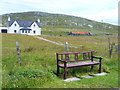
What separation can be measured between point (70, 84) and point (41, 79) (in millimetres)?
1161

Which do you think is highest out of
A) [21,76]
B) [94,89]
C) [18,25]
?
[18,25]

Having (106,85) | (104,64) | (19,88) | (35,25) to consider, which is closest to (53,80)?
(19,88)

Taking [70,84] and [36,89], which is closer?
[36,89]

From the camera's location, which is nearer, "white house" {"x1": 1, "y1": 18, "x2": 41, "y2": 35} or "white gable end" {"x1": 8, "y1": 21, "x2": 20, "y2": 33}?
"white house" {"x1": 1, "y1": 18, "x2": 41, "y2": 35}

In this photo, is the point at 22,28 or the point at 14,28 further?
the point at 14,28

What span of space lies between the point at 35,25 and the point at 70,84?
59.7 metres

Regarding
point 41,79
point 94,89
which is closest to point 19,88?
point 41,79

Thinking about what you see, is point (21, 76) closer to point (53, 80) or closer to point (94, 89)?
point (53, 80)

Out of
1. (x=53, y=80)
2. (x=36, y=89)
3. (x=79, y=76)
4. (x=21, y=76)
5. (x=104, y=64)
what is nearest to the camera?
(x=36, y=89)

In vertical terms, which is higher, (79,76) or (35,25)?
(35,25)

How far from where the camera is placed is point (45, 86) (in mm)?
6078

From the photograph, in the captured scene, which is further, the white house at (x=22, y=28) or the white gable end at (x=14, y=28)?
the white gable end at (x=14, y=28)

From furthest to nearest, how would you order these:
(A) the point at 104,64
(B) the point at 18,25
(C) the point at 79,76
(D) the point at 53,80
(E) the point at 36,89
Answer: (B) the point at 18,25, (A) the point at 104,64, (C) the point at 79,76, (D) the point at 53,80, (E) the point at 36,89

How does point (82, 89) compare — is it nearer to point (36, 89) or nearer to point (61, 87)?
point (61, 87)
